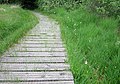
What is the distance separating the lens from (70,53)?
5.25 meters

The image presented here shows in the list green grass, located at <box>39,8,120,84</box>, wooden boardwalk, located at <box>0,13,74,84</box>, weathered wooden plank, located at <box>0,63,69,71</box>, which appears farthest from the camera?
weathered wooden plank, located at <box>0,63,69,71</box>

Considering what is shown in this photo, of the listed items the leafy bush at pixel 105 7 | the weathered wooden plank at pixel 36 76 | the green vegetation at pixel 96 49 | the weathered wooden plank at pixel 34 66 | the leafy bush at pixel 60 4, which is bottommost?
the leafy bush at pixel 60 4

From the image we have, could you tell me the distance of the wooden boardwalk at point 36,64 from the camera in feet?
13.0

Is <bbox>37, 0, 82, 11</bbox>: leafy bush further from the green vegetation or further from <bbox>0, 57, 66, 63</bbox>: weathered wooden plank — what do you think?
<bbox>0, 57, 66, 63</bbox>: weathered wooden plank

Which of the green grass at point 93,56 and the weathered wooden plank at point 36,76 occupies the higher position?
the weathered wooden plank at point 36,76

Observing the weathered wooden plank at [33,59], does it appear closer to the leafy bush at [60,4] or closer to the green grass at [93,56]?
the green grass at [93,56]

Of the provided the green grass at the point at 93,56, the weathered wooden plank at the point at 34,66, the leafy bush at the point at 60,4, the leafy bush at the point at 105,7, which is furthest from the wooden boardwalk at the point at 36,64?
the leafy bush at the point at 60,4

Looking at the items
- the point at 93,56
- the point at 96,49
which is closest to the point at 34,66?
the point at 93,56

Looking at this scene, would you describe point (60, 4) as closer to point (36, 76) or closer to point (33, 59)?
point (33, 59)

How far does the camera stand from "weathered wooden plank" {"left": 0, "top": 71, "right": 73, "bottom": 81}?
13.0ft

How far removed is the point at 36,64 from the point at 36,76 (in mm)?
612

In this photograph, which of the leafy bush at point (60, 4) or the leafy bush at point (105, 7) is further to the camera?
the leafy bush at point (60, 4)

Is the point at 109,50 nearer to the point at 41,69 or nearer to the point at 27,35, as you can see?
the point at 41,69

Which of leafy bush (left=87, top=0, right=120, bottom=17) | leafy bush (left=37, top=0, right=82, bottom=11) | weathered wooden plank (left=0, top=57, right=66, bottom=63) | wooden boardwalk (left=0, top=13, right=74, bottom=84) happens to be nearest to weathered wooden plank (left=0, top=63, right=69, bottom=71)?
wooden boardwalk (left=0, top=13, right=74, bottom=84)
